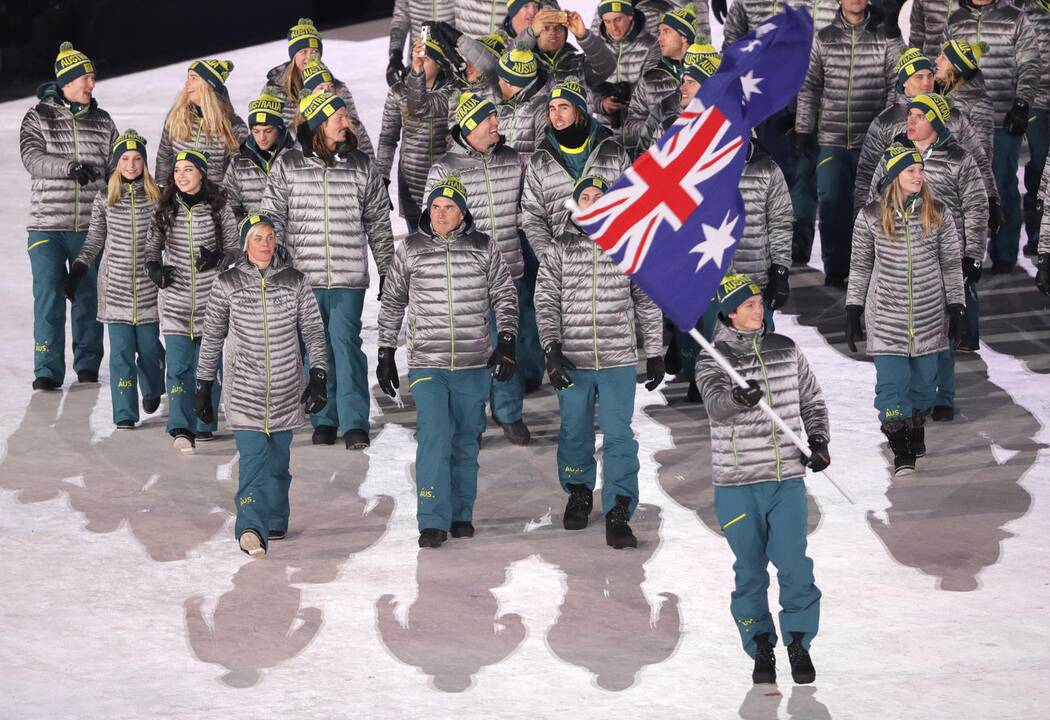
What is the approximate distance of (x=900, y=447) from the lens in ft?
40.3

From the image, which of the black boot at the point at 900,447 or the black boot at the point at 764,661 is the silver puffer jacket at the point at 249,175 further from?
the black boot at the point at 764,661

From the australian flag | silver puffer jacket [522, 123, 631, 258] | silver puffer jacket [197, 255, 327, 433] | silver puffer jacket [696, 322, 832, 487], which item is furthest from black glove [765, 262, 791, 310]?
the australian flag

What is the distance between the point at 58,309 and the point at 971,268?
6528mm

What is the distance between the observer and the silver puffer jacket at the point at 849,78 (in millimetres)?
15477

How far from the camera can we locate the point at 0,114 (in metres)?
22.9

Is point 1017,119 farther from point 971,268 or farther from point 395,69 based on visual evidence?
point 395,69

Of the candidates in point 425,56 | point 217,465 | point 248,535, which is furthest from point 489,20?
point 248,535

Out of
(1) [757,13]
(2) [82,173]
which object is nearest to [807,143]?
(1) [757,13]

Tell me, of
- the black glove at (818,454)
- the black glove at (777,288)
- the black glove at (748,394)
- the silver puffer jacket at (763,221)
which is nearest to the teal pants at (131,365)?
the silver puffer jacket at (763,221)

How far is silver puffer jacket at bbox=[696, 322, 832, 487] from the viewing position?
31.0 feet

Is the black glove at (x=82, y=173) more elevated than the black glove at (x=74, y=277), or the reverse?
the black glove at (x=82, y=173)

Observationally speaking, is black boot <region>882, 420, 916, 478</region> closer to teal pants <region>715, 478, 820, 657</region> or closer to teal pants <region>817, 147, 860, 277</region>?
teal pants <region>715, 478, 820, 657</region>

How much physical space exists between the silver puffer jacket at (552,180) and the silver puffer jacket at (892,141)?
2722 millimetres

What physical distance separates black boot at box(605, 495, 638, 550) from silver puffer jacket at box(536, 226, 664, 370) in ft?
2.68
